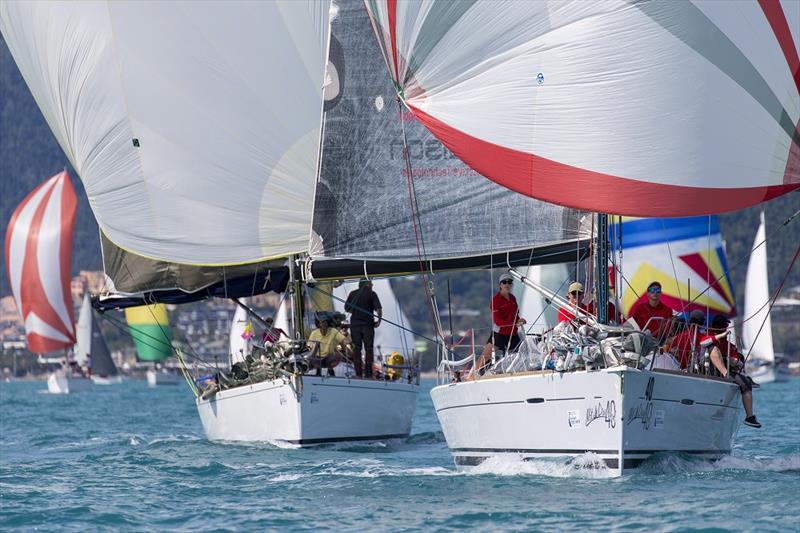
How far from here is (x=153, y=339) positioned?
45.2m

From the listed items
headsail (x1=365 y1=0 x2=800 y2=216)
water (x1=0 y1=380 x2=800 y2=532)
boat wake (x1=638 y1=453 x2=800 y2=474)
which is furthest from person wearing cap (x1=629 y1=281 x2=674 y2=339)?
headsail (x1=365 y1=0 x2=800 y2=216)

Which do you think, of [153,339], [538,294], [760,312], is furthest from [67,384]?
[538,294]

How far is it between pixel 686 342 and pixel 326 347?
6296 mm

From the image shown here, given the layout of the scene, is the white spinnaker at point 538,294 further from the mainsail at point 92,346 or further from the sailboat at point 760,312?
the mainsail at point 92,346

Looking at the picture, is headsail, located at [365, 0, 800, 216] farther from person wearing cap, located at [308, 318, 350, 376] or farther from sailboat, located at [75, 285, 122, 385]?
sailboat, located at [75, 285, 122, 385]

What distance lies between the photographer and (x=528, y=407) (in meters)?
13.0

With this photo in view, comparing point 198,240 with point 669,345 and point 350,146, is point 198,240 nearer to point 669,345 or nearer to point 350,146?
point 350,146

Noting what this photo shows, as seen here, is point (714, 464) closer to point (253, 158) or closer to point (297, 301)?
point (297, 301)

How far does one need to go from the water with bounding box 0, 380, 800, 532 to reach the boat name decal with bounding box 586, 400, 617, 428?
0.50 metres

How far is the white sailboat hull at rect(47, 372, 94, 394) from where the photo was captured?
6875cm

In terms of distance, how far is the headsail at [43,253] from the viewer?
43969 millimetres

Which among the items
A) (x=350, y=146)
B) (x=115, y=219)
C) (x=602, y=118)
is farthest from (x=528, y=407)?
(x=115, y=219)

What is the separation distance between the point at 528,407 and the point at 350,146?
5204 mm

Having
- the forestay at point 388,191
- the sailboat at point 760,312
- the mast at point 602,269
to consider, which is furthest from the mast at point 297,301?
the sailboat at point 760,312
